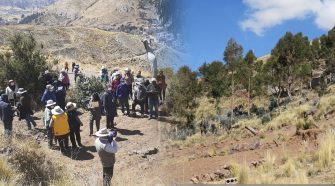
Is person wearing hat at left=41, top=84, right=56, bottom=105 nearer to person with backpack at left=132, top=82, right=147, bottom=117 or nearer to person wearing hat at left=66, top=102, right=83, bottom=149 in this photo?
person wearing hat at left=66, top=102, right=83, bottom=149

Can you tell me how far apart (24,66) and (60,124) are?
12.1 meters

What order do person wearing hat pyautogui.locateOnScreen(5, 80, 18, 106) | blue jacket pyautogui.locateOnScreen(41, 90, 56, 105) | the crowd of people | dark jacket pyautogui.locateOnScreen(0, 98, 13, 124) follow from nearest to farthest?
the crowd of people < dark jacket pyautogui.locateOnScreen(0, 98, 13, 124) < blue jacket pyautogui.locateOnScreen(41, 90, 56, 105) < person wearing hat pyautogui.locateOnScreen(5, 80, 18, 106)

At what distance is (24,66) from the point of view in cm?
2536

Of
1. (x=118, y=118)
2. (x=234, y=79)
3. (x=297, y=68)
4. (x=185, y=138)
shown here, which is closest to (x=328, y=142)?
(x=118, y=118)

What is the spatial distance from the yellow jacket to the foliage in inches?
421

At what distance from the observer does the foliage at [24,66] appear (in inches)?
992

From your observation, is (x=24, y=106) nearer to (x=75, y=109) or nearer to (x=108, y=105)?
(x=75, y=109)

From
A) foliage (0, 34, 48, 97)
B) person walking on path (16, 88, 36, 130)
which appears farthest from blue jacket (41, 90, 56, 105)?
foliage (0, 34, 48, 97)

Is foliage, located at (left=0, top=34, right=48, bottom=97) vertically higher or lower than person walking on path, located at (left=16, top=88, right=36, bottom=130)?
higher

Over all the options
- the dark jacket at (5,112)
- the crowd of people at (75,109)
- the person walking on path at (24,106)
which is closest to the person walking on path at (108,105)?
the crowd of people at (75,109)

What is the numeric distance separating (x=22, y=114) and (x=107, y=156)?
24.3 ft

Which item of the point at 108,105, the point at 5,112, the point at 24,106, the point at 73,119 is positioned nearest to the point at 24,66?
the point at 24,106

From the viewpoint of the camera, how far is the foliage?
25.2 metres

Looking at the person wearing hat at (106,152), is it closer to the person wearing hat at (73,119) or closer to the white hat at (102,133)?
the white hat at (102,133)
